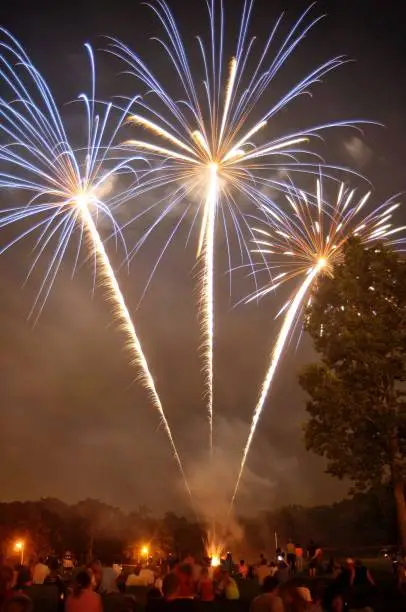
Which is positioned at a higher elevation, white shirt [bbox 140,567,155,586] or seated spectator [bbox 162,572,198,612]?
white shirt [bbox 140,567,155,586]

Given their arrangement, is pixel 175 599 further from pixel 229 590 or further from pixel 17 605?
pixel 229 590

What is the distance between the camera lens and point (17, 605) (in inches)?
301

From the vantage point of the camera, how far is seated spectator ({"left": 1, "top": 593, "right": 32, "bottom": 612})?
24.8 ft

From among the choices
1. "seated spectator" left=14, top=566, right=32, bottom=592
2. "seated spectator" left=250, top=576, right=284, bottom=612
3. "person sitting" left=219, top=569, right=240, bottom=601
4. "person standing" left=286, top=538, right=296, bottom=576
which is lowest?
"seated spectator" left=250, top=576, right=284, bottom=612

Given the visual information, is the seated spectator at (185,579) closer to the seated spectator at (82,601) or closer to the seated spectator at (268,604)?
the seated spectator at (268,604)

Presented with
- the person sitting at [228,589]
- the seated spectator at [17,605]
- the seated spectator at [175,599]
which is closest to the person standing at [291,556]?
the person sitting at [228,589]

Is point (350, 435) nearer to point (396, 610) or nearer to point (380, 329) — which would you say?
point (380, 329)

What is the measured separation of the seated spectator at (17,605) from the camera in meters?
7.57

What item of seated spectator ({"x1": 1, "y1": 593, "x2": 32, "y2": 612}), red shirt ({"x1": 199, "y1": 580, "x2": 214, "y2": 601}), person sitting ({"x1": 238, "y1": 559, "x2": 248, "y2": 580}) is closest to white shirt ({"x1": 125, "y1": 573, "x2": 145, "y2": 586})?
red shirt ({"x1": 199, "y1": 580, "x2": 214, "y2": 601})

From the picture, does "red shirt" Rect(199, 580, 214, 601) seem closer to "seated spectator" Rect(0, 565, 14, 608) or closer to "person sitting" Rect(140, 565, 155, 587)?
"person sitting" Rect(140, 565, 155, 587)

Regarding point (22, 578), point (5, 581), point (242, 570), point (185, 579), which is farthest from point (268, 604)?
point (242, 570)

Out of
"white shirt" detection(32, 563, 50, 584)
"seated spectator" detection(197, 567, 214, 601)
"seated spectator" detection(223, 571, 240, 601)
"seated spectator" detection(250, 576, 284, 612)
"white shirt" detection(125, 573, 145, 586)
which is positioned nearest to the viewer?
"seated spectator" detection(250, 576, 284, 612)

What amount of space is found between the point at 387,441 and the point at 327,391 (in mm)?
3411

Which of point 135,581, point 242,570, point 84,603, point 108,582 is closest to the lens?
point 84,603
